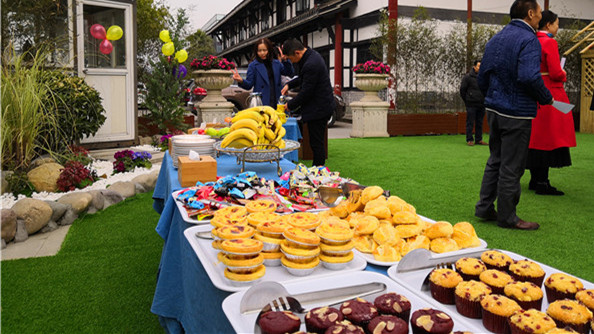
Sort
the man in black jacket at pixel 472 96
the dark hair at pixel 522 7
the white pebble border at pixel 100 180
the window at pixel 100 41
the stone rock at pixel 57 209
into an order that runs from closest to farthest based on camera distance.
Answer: the dark hair at pixel 522 7 < the stone rock at pixel 57 209 < the white pebble border at pixel 100 180 < the window at pixel 100 41 < the man in black jacket at pixel 472 96

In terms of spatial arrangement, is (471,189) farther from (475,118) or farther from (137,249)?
(475,118)

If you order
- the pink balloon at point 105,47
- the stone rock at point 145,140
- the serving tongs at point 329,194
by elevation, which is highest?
the pink balloon at point 105,47

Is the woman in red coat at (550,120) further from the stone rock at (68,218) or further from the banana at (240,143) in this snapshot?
the stone rock at (68,218)

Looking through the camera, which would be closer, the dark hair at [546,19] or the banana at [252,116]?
the banana at [252,116]

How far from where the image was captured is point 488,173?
402 cm

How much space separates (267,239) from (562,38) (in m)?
15.6

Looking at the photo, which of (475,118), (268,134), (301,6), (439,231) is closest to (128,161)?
(268,134)

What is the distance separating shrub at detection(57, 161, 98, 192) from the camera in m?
4.92

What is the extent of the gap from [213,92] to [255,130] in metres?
7.01

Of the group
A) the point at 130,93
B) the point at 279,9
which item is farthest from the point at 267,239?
the point at 279,9

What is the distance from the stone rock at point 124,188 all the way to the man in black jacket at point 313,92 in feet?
6.27

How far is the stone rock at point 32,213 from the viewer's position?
3891 mm

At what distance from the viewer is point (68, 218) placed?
4.29m

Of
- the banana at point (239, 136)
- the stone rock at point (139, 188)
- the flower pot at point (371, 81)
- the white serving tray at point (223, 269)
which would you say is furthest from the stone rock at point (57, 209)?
the flower pot at point (371, 81)
